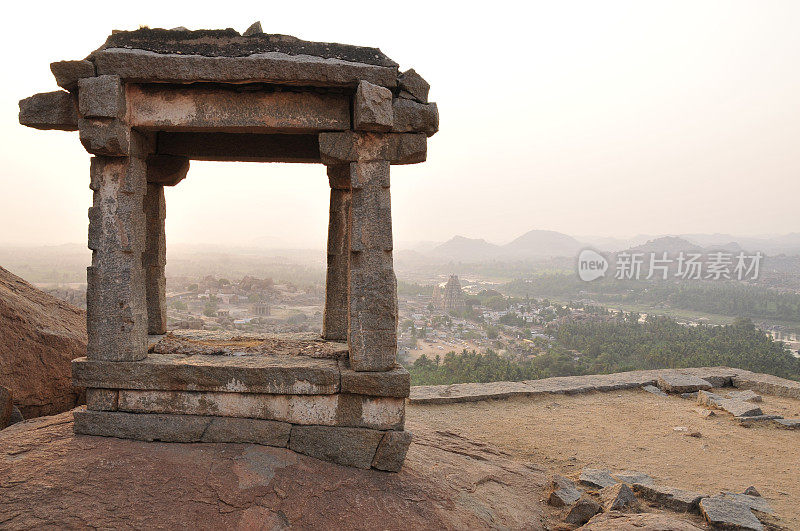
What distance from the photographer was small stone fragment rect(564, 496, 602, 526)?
4.71 metres

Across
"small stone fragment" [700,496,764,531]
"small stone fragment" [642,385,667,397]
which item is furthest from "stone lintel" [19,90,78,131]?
"small stone fragment" [642,385,667,397]

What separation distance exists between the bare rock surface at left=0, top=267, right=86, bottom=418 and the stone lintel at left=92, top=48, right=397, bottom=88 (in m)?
3.50

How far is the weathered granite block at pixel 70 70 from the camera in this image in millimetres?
4434

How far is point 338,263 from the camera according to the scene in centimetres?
679

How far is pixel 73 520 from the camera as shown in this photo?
139 inches

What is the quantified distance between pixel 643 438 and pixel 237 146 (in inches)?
294

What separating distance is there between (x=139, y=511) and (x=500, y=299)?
33.7 meters

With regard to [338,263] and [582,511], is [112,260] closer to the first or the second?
[338,263]

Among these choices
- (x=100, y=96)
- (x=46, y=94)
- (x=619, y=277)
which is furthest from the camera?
(x=619, y=277)

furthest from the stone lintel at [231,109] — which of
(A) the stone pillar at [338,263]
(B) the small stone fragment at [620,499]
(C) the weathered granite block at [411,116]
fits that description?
(B) the small stone fragment at [620,499]

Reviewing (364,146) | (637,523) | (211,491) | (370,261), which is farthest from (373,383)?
(637,523)

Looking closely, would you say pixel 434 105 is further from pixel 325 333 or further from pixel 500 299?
pixel 500 299

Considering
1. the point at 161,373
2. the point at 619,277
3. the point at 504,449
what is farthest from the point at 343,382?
the point at 619,277

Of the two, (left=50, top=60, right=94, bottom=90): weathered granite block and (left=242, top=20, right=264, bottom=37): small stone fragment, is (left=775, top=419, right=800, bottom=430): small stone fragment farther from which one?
(left=50, top=60, right=94, bottom=90): weathered granite block
